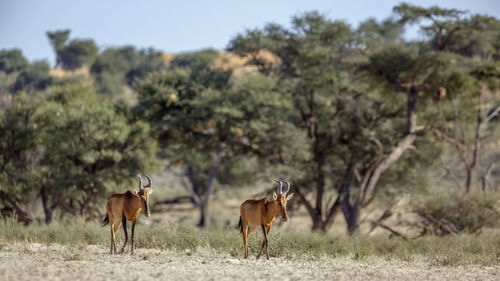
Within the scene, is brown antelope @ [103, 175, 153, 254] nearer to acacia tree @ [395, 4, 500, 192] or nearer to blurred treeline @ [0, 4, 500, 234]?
blurred treeline @ [0, 4, 500, 234]

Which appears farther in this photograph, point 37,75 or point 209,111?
point 37,75

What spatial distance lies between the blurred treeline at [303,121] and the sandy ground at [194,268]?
8.20 m

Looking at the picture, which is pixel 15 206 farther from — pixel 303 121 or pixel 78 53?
pixel 78 53

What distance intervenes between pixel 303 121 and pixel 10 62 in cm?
3962

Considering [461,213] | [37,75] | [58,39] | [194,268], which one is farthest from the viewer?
[58,39]

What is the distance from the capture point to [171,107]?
24.5 metres

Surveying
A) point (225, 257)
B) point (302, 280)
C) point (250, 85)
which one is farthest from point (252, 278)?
point (250, 85)

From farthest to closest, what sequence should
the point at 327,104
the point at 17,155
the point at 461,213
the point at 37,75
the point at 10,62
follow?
the point at 37,75 < the point at 10,62 < the point at 327,104 < the point at 17,155 < the point at 461,213

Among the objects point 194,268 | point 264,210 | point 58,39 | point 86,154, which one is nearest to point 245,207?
point 264,210

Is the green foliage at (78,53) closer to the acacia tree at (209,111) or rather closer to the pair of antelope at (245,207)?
the acacia tree at (209,111)

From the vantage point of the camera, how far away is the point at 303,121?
81.7 ft

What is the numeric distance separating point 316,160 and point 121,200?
46.8ft

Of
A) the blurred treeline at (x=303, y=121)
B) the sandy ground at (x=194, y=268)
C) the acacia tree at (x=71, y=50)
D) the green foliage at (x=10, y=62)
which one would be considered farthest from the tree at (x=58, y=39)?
the sandy ground at (x=194, y=268)

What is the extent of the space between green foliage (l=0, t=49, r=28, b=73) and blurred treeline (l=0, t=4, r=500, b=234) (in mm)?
29815
